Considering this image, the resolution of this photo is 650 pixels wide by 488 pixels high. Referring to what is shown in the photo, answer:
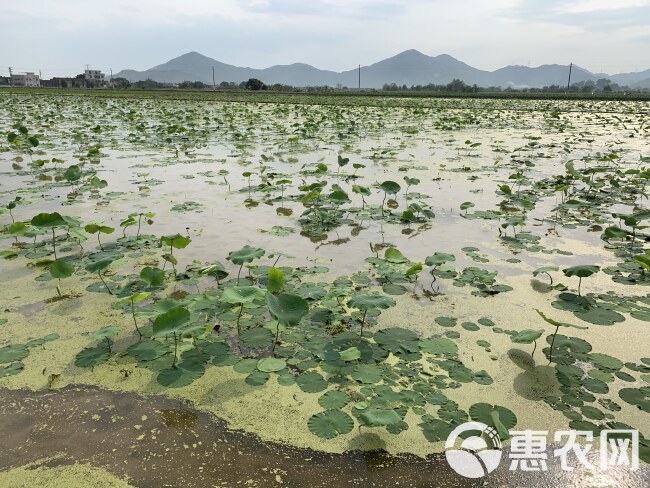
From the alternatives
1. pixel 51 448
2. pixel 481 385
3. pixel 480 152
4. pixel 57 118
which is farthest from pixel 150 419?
pixel 57 118

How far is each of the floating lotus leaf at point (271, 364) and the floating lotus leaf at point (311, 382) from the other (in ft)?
0.49

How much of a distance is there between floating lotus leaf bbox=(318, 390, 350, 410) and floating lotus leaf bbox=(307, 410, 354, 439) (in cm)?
4

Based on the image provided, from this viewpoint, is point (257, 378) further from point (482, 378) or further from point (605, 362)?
point (605, 362)

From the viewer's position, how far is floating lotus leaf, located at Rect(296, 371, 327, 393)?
237 cm

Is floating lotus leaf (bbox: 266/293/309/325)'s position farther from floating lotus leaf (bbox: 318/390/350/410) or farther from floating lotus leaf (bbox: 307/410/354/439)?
floating lotus leaf (bbox: 307/410/354/439)

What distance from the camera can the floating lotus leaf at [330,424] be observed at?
207cm

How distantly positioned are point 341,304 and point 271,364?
852mm

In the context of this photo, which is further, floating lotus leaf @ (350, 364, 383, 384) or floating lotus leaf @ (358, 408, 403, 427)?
floating lotus leaf @ (350, 364, 383, 384)

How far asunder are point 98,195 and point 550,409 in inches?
240

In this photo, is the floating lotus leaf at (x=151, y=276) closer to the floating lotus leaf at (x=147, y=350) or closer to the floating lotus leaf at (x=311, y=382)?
the floating lotus leaf at (x=147, y=350)

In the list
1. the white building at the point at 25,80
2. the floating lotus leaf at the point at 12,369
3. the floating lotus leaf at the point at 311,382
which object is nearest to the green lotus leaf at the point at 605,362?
the floating lotus leaf at the point at 311,382

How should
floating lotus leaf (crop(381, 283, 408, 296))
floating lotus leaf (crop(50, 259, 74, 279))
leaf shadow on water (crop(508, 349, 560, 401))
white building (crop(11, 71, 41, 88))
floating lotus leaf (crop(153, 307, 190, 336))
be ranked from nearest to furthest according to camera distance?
leaf shadow on water (crop(508, 349, 560, 401)) < floating lotus leaf (crop(153, 307, 190, 336)) < floating lotus leaf (crop(50, 259, 74, 279)) < floating lotus leaf (crop(381, 283, 408, 296)) < white building (crop(11, 71, 41, 88))

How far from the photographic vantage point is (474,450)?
1.98m

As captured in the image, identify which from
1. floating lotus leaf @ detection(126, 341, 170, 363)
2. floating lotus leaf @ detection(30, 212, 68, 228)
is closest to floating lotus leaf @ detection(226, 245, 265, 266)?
floating lotus leaf @ detection(126, 341, 170, 363)
